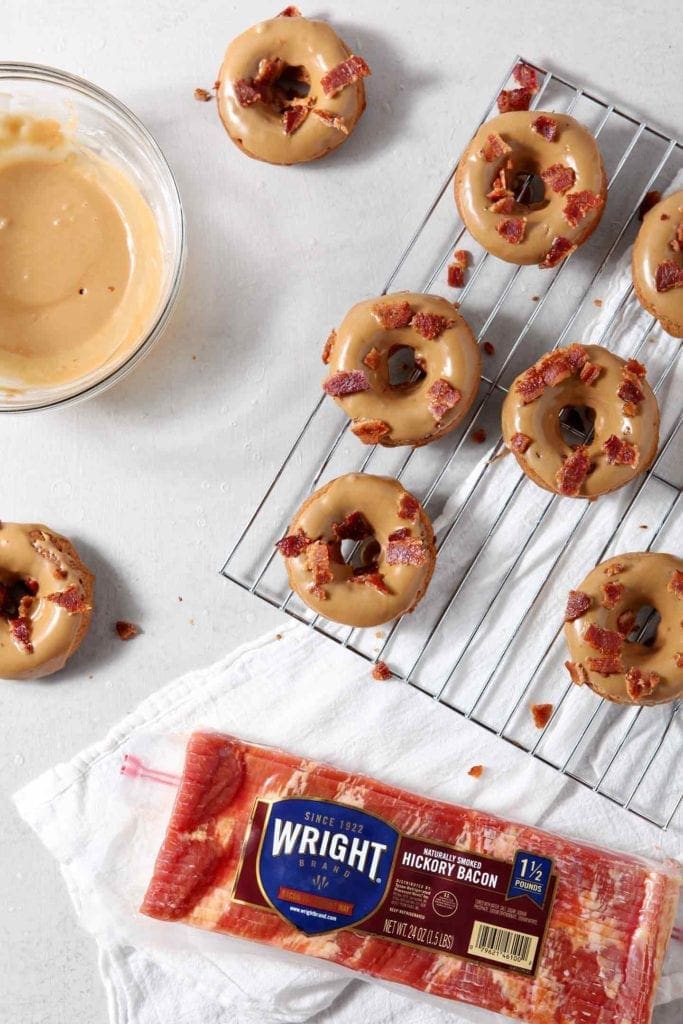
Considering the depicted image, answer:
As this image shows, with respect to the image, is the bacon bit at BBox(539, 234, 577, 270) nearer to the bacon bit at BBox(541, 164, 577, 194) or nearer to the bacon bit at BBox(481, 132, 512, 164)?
the bacon bit at BBox(541, 164, 577, 194)

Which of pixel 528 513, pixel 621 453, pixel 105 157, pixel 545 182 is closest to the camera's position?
pixel 621 453

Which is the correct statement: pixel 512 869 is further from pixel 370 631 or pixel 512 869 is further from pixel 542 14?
pixel 542 14

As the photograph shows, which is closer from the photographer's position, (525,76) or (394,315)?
(394,315)

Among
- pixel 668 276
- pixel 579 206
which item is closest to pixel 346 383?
pixel 579 206

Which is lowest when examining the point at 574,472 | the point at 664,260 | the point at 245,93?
the point at 574,472

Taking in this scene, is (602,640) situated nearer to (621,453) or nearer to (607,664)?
(607,664)

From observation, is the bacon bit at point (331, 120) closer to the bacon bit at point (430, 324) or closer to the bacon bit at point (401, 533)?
Result: the bacon bit at point (430, 324)

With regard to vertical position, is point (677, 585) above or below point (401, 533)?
above

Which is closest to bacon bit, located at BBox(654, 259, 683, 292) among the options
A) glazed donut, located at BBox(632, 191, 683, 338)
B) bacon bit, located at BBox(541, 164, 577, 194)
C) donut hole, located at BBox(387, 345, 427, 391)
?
glazed donut, located at BBox(632, 191, 683, 338)
